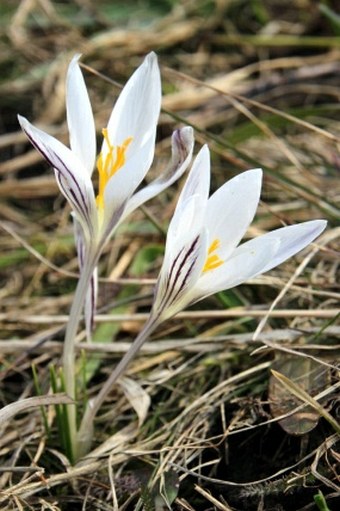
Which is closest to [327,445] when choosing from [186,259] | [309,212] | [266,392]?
[266,392]

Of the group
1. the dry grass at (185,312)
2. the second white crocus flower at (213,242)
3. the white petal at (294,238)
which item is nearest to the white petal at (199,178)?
the second white crocus flower at (213,242)

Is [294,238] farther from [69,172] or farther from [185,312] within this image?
[185,312]

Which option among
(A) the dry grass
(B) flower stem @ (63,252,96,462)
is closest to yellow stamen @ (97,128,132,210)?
(B) flower stem @ (63,252,96,462)

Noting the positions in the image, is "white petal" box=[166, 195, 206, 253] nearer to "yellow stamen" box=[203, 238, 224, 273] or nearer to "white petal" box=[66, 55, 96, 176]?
"yellow stamen" box=[203, 238, 224, 273]

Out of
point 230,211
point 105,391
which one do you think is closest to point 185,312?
point 105,391

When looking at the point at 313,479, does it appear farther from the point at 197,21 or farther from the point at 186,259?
the point at 197,21

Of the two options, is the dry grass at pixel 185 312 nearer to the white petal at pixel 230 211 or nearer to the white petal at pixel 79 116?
the white petal at pixel 230 211

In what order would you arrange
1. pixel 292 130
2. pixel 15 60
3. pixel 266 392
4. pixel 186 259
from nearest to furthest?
pixel 186 259 → pixel 266 392 → pixel 292 130 → pixel 15 60
